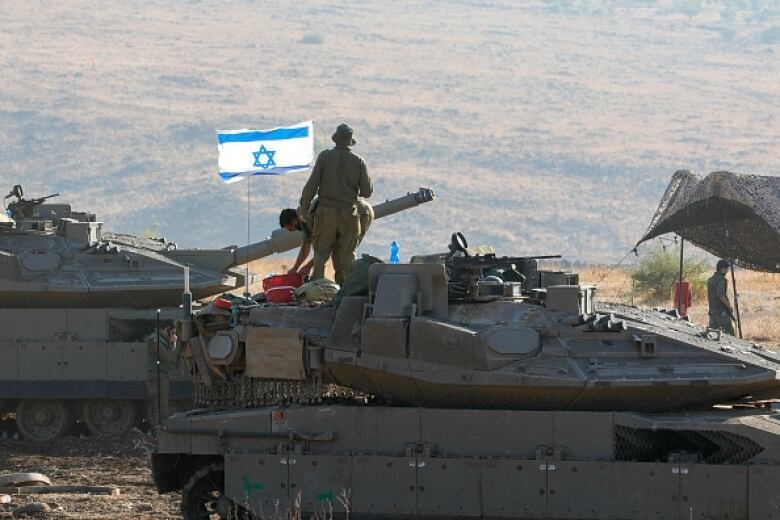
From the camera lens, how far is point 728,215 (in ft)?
98.9

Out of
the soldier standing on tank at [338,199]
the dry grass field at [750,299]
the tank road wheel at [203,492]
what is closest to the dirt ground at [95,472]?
the tank road wheel at [203,492]

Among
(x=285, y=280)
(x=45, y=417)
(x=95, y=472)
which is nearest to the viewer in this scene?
(x=285, y=280)

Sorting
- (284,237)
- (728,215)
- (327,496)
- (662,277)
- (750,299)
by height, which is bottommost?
(327,496)

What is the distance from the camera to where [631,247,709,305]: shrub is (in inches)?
1642

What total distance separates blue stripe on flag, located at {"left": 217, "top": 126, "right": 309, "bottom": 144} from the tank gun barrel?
5251 mm

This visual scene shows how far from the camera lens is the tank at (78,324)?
2355cm

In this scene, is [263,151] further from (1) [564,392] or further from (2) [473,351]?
(1) [564,392]

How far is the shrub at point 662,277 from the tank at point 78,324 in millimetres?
18826

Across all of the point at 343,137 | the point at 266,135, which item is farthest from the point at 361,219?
the point at 266,135

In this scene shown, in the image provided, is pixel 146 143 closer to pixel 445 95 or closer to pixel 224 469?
pixel 445 95

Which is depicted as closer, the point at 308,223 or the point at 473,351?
the point at 473,351

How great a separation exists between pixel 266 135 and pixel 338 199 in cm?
1126

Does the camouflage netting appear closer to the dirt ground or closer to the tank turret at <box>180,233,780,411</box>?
the dirt ground

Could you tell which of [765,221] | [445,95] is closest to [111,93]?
[445,95]
